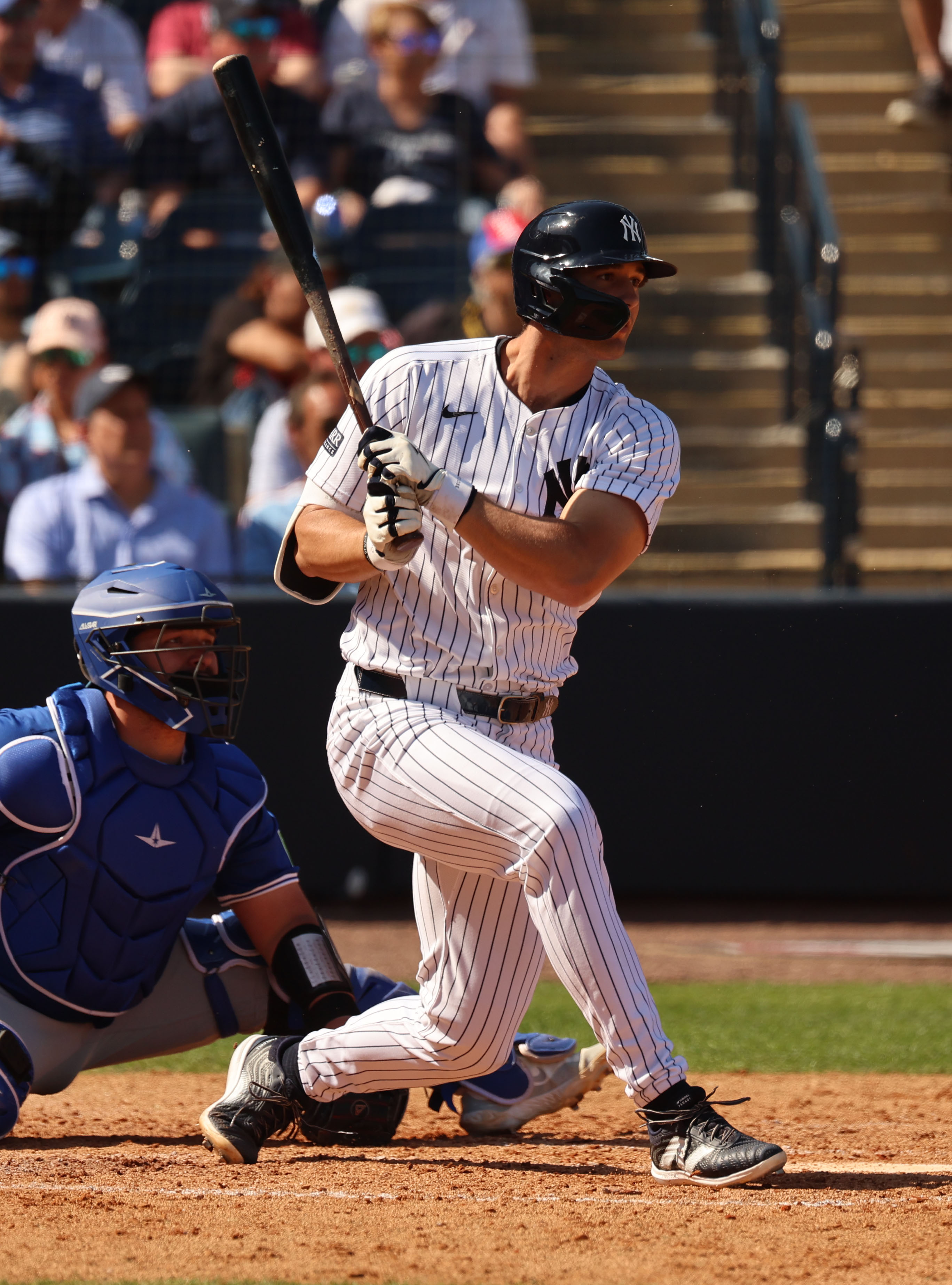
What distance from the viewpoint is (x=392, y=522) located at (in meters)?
2.99

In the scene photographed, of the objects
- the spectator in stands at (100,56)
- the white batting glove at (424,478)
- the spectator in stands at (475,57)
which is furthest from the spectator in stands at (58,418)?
the white batting glove at (424,478)

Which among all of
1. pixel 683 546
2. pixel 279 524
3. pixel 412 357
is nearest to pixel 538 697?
pixel 412 357

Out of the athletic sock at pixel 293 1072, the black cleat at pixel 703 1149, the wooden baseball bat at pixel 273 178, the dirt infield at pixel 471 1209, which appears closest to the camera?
the dirt infield at pixel 471 1209

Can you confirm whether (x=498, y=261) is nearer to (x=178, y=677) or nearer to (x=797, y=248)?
(x=797, y=248)

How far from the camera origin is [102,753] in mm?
3670

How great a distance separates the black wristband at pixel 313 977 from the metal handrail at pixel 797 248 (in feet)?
12.8

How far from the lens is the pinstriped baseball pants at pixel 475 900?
3070 millimetres

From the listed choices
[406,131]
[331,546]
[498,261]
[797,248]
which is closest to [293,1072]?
[331,546]

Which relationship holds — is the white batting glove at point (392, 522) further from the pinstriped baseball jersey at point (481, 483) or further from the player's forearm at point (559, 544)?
the pinstriped baseball jersey at point (481, 483)

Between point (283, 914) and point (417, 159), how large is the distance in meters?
5.86

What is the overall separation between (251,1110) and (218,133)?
6655mm

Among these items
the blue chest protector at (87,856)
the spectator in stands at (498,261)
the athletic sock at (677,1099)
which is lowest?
the athletic sock at (677,1099)

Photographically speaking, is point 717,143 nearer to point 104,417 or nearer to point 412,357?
point 104,417

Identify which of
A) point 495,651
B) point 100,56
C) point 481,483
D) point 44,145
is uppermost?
point 100,56
